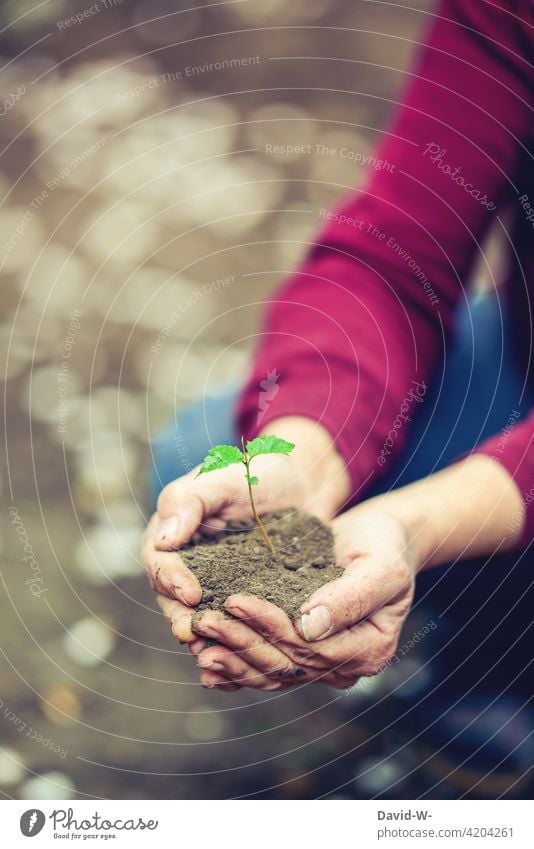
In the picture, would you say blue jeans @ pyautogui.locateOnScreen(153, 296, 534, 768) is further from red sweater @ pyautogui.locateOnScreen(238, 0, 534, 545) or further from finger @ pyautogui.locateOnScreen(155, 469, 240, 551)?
finger @ pyautogui.locateOnScreen(155, 469, 240, 551)

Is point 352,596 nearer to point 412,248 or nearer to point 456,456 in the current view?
point 456,456

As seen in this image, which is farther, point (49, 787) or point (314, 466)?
point (49, 787)

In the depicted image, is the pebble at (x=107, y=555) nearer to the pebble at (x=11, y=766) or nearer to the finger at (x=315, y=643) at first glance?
the pebble at (x=11, y=766)

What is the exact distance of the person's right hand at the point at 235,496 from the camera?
0.54 meters

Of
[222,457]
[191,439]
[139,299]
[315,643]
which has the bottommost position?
[315,643]

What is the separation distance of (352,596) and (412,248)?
39cm

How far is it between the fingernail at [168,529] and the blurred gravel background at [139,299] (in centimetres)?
39

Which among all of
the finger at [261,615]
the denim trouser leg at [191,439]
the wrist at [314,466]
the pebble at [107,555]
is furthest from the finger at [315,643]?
the pebble at [107,555]

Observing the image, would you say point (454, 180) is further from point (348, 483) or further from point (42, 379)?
point (42, 379)

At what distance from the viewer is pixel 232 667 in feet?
1.77

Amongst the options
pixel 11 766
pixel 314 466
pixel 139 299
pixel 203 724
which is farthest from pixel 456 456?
pixel 139 299
